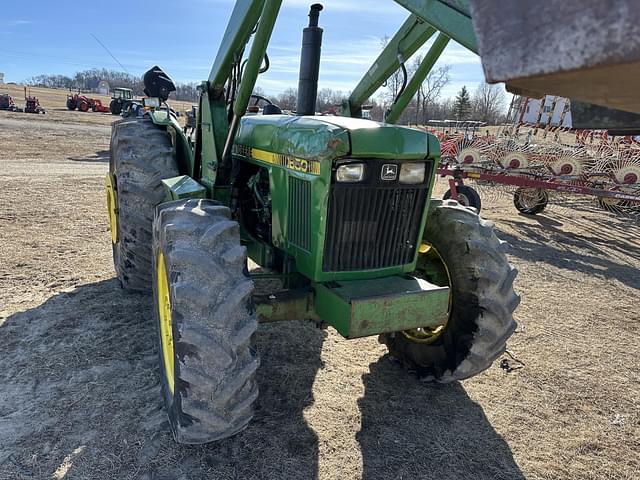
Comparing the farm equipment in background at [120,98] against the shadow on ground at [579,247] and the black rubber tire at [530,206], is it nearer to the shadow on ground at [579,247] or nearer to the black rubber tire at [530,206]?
the black rubber tire at [530,206]

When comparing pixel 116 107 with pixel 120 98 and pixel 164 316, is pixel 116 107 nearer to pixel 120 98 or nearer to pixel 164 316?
pixel 120 98

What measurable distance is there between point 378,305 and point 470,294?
0.85 metres

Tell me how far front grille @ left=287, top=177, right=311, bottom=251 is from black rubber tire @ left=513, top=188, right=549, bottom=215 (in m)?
8.15

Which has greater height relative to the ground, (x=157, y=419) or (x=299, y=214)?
(x=299, y=214)

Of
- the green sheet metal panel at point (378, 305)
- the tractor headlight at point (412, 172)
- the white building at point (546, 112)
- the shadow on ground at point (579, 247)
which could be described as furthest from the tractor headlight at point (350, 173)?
the white building at point (546, 112)

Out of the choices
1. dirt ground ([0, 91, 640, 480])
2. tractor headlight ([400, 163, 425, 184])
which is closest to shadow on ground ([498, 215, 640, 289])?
dirt ground ([0, 91, 640, 480])

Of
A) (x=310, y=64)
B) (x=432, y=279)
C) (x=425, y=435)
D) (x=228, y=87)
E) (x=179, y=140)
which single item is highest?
(x=310, y=64)

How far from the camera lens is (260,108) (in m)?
5.09

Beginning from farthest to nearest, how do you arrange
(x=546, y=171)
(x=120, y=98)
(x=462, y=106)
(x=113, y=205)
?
(x=462, y=106) → (x=120, y=98) → (x=546, y=171) → (x=113, y=205)

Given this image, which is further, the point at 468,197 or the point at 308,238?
the point at 468,197

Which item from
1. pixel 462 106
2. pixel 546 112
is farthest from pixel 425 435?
pixel 462 106

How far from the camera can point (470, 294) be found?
124 inches

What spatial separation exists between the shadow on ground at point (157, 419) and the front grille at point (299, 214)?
1072 millimetres

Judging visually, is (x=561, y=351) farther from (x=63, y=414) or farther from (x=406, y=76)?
(x=63, y=414)
